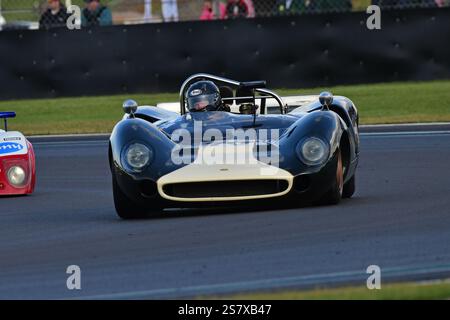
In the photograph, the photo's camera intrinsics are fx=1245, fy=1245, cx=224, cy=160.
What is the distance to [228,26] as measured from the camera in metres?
18.1

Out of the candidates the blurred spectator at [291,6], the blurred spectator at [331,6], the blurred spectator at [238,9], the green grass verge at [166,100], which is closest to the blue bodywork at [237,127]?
the green grass verge at [166,100]

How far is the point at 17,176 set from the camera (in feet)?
33.8

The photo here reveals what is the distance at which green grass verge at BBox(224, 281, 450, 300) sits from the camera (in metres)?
5.28

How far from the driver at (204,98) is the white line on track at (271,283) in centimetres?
346

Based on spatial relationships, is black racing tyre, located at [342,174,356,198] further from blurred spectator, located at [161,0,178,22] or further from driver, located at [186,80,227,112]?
blurred spectator, located at [161,0,178,22]

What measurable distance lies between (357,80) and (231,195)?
10371 millimetres

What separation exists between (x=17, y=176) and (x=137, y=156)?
242cm

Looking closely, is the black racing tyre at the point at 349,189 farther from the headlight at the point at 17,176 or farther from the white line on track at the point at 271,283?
the white line on track at the point at 271,283

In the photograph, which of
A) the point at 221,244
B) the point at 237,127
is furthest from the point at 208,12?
the point at 221,244

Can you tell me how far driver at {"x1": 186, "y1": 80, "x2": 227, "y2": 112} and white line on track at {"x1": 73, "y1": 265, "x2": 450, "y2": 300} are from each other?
3.46 metres

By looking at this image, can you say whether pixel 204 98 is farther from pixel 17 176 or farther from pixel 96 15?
pixel 96 15

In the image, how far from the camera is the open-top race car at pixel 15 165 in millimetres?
10138

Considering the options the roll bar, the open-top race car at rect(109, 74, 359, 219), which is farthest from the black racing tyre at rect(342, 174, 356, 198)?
the roll bar
